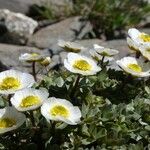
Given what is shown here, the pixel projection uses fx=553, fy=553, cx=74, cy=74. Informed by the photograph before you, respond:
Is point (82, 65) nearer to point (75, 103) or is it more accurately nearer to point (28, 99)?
point (75, 103)

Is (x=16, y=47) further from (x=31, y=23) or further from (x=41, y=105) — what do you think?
(x=41, y=105)

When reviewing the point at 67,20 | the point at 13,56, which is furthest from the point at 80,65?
the point at 67,20

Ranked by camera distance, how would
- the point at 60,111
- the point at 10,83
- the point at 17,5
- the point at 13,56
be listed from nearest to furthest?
the point at 60,111 → the point at 10,83 → the point at 13,56 → the point at 17,5

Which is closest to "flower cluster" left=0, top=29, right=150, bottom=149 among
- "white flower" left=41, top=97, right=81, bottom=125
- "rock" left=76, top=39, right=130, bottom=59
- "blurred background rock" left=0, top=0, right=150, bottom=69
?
"white flower" left=41, top=97, right=81, bottom=125

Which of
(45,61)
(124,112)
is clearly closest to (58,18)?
(45,61)

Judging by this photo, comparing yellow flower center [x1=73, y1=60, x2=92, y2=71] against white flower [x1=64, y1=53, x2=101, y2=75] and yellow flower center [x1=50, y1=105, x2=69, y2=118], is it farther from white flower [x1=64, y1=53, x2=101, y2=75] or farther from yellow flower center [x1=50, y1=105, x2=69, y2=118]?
yellow flower center [x1=50, y1=105, x2=69, y2=118]

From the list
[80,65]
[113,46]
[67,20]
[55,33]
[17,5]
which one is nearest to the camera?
[80,65]
